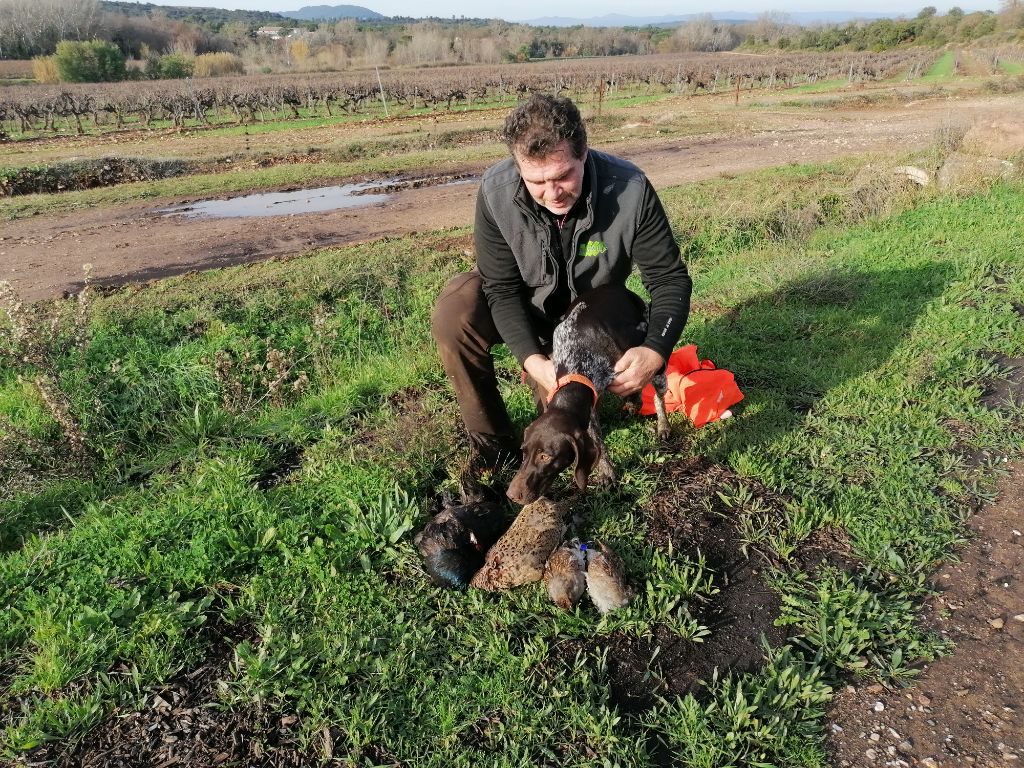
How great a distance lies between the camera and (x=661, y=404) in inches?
161

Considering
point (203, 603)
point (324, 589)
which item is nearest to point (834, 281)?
point (324, 589)

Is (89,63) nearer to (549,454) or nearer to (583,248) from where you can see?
(583,248)

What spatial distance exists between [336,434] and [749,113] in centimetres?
3388

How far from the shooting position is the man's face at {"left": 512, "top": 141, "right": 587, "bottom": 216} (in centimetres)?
318

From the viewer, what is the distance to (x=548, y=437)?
2990 millimetres

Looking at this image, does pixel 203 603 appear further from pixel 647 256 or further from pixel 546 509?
pixel 647 256

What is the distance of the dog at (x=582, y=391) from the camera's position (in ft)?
9.83

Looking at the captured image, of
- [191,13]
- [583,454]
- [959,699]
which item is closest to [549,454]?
[583,454]

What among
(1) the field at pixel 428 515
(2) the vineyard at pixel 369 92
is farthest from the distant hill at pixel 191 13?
(1) the field at pixel 428 515

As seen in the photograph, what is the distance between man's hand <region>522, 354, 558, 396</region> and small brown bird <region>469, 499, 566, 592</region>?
0.73 metres

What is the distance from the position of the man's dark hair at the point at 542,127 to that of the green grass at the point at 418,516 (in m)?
1.91

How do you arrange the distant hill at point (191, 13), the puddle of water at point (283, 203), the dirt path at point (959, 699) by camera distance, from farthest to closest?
1. the distant hill at point (191, 13)
2. the puddle of water at point (283, 203)
3. the dirt path at point (959, 699)

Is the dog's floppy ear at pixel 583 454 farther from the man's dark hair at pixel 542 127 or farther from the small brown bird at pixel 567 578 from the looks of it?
the man's dark hair at pixel 542 127

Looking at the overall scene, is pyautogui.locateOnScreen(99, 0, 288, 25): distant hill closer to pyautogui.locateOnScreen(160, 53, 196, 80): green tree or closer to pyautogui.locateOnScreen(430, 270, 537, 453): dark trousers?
pyautogui.locateOnScreen(160, 53, 196, 80): green tree
